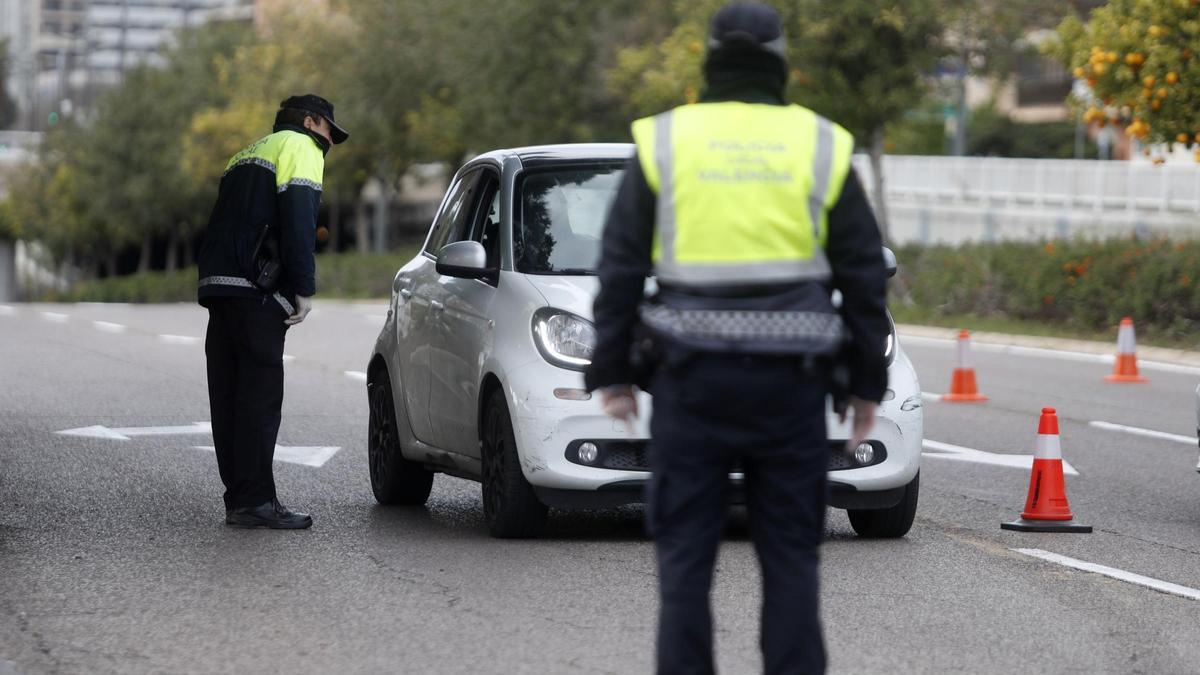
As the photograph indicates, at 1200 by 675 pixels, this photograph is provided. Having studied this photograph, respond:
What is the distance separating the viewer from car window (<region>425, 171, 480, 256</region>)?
1010 centimetres

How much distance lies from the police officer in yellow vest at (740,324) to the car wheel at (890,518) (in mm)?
4384

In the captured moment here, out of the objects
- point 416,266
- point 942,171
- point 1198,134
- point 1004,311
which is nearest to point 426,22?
point 942,171

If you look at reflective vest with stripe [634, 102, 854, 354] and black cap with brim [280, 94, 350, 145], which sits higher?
black cap with brim [280, 94, 350, 145]

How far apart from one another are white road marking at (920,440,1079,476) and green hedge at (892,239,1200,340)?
12.7m

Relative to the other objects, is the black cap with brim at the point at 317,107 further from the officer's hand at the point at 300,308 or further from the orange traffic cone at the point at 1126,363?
the orange traffic cone at the point at 1126,363

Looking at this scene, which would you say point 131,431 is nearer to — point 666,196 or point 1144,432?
point 1144,432

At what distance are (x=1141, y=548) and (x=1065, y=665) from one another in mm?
2897

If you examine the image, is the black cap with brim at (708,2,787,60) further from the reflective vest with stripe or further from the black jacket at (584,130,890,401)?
the black jacket at (584,130,890,401)

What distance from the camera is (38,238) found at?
8575 cm

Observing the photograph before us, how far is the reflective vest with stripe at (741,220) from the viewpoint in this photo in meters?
4.82

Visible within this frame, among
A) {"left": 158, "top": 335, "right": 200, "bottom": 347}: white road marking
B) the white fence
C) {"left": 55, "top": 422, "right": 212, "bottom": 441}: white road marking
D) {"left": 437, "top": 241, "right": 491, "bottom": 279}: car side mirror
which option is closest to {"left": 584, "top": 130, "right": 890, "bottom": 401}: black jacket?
{"left": 437, "top": 241, "right": 491, "bottom": 279}: car side mirror

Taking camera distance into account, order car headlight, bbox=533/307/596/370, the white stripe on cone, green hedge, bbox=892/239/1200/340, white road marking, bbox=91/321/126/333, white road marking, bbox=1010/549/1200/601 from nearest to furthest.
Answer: white road marking, bbox=1010/549/1200/601, car headlight, bbox=533/307/596/370, the white stripe on cone, green hedge, bbox=892/239/1200/340, white road marking, bbox=91/321/126/333

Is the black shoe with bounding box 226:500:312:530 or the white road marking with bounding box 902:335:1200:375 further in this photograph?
the white road marking with bounding box 902:335:1200:375

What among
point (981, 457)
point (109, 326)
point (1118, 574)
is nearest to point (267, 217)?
point (1118, 574)
